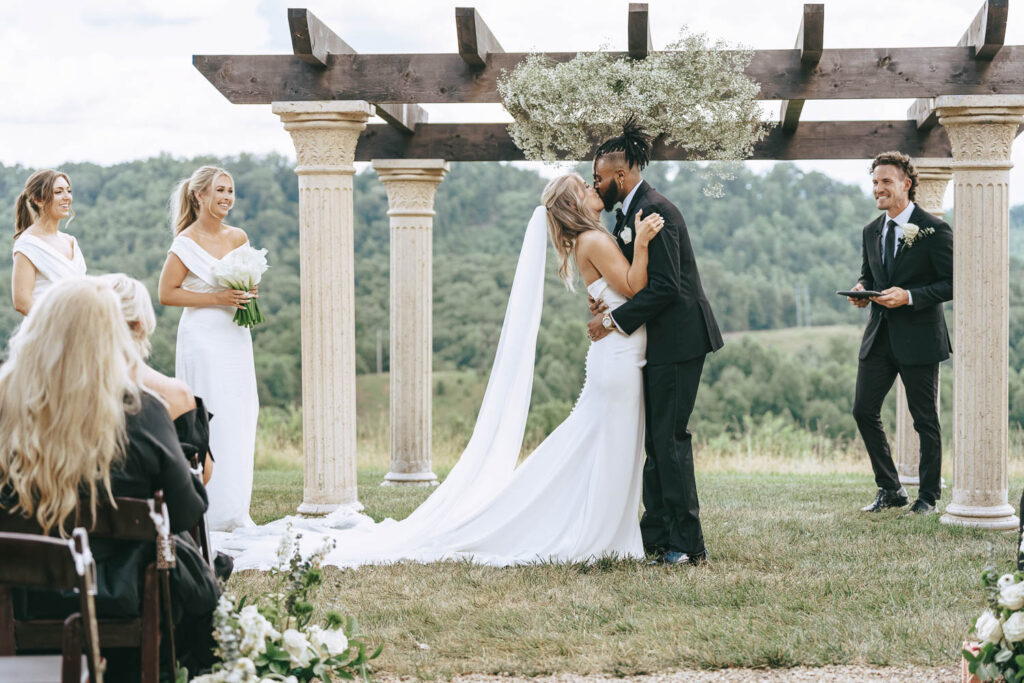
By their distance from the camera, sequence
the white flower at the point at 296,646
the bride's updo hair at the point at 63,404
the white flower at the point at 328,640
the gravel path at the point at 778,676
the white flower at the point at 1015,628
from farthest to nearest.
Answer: the gravel path at the point at 778,676, the white flower at the point at 328,640, the white flower at the point at 296,646, the white flower at the point at 1015,628, the bride's updo hair at the point at 63,404

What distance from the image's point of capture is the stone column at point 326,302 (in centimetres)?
734

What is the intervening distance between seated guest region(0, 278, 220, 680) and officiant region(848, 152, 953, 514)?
5.36 meters

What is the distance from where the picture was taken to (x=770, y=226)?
41.2 meters

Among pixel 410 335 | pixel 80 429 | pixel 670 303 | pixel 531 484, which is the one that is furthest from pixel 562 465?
pixel 410 335

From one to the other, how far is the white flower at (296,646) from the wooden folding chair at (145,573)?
0.45 m

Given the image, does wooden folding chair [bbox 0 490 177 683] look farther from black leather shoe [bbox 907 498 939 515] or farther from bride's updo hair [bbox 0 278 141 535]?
black leather shoe [bbox 907 498 939 515]

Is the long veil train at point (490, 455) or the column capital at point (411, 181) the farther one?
the column capital at point (411, 181)

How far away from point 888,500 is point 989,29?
3252 mm

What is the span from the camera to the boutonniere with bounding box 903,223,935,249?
7.36 m

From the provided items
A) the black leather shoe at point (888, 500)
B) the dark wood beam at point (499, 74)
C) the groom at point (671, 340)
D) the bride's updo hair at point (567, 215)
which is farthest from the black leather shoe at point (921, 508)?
the bride's updo hair at point (567, 215)

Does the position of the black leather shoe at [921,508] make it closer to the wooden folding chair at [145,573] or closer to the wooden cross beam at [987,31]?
the wooden cross beam at [987,31]

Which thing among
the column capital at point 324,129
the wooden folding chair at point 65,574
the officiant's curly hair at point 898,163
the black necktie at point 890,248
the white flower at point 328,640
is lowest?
the white flower at point 328,640

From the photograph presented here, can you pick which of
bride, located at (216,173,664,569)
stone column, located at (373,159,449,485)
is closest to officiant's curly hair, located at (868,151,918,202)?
bride, located at (216,173,664,569)

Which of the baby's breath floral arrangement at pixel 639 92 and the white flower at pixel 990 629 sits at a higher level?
the baby's breath floral arrangement at pixel 639 92
